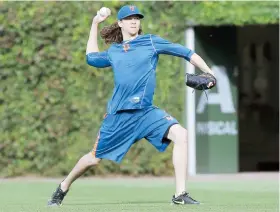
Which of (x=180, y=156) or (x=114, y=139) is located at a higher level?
(x=114, y=139)

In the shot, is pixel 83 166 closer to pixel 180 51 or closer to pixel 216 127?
pixel 180 51

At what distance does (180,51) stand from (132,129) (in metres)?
0.89

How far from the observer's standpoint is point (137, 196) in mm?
12281

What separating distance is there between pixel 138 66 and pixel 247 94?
12030 mm

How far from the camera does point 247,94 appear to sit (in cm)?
2188

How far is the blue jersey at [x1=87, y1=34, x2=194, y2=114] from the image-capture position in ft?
32.9

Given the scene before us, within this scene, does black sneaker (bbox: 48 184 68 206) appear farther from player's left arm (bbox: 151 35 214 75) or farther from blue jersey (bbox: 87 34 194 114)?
player's left arm (bbox: 151 35 214 75)

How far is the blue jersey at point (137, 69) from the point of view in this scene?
32.9ft

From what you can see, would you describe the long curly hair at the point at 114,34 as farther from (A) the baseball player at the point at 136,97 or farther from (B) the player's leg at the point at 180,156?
(B) the player's leg at the point at 180,156

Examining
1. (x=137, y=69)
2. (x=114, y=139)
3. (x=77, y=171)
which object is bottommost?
(x=77, y=171)

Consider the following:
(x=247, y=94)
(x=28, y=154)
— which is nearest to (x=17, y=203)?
(x=28, y=154)

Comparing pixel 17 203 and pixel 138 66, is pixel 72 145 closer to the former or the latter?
pixel 17 203

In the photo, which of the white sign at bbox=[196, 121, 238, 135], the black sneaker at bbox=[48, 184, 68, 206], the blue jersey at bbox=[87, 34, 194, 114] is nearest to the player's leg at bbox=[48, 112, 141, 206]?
the blue jersey at bbox=[87, 34, 194, 114]

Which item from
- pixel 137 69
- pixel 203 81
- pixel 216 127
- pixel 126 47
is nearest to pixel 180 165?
pixel 203 81
